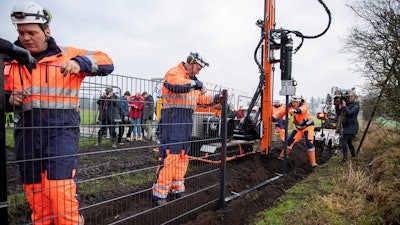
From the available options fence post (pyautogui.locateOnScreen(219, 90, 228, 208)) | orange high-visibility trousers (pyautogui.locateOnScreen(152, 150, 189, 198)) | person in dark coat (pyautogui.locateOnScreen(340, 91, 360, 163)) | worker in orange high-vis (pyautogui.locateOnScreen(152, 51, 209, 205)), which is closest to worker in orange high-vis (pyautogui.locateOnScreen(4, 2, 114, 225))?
worker in orange high-vis (pyautogui.locateOnScreen(152, 51, 209, 205))

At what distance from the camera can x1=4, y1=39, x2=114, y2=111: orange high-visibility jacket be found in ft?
5.82

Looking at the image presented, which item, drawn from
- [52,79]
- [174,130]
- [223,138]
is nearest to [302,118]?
[223,138]

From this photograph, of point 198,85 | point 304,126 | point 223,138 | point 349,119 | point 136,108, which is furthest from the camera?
point 304,126

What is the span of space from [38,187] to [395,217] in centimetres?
382

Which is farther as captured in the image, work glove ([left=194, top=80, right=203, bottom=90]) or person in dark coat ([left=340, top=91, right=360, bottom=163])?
person in dark coat ([left=340, top=91, right=360, bottom=163])

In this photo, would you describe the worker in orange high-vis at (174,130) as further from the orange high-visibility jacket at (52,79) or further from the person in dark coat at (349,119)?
the person in dark coat at (349,119)

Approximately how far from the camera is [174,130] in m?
3.34

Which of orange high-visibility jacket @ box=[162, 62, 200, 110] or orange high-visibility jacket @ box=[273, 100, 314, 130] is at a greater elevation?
orange high-visibility jacket @ box=[162, 62, 200, 110]

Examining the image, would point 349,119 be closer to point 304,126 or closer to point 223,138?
point 304,126

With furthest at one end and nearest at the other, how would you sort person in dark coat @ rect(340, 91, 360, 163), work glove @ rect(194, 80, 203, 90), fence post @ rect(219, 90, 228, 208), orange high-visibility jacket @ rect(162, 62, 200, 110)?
person in dark coat @ rect(340, 91, 360, 163) → fence post @ rect(219, 90, 228, 208) → work glove @ rect(194, 80, 203, 90) → orange high-visibility jacket @ rect(162, 62, 200, 110)

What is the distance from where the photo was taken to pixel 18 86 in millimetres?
1797

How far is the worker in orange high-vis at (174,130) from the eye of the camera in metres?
3.24

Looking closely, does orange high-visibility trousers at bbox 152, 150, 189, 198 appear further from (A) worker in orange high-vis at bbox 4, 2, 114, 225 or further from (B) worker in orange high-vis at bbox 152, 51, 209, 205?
(A) worker in orange high-vis at bbox 4, 2, 114, 225

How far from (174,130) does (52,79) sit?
1.72 m
